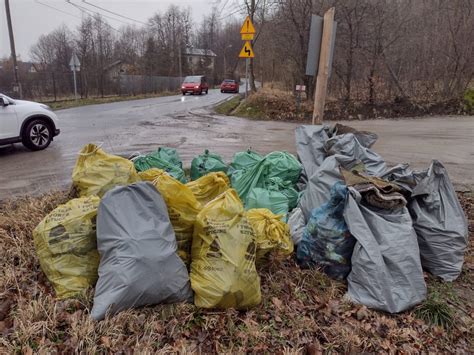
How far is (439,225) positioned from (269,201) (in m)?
1.60

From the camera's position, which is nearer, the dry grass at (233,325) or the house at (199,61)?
the dry grass at (233,325)

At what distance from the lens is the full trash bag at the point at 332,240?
9.75ft

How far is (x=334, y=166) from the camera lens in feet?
12.1

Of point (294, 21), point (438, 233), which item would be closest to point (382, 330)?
point (438, 233)

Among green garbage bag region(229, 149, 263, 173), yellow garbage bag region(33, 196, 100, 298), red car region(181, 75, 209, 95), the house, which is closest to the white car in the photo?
green garbage bag region(229, 149, 263, 173)

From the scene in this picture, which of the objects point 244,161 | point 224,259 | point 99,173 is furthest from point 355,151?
point 99,173

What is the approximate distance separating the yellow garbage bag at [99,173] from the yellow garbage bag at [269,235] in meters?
1.23

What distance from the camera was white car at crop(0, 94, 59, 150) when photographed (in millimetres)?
7383

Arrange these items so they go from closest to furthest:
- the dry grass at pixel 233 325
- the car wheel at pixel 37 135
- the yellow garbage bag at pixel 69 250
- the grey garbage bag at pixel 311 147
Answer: the dry grass at pixel 233 325 < the yellow garbage bag at pixel 69 250 < the grey garbage bag at pixel 311 147 < the car wheel at pixel 37 135

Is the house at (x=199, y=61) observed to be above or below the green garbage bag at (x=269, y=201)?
above

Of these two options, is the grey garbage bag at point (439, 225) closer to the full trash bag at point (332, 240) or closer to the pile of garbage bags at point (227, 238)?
the pile of garbage bags at point (227, 238)

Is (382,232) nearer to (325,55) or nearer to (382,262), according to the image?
(382,262)

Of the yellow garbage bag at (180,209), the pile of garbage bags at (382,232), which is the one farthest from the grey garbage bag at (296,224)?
the yellow garbage bag at (180,209)

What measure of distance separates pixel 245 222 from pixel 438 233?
172cm
